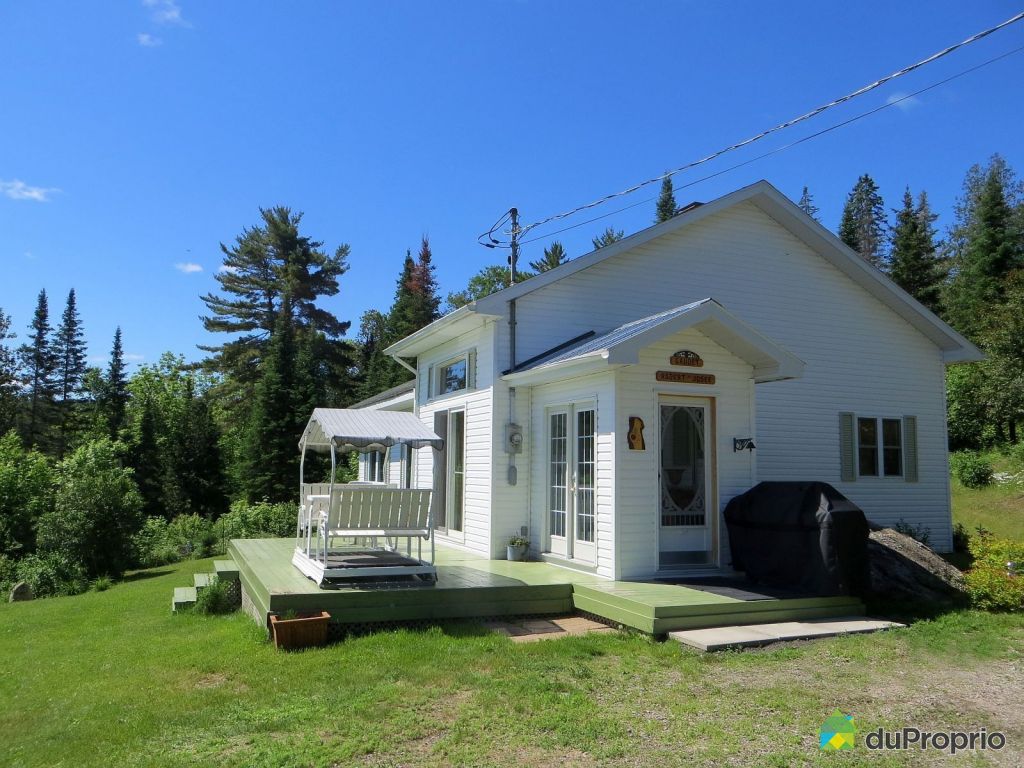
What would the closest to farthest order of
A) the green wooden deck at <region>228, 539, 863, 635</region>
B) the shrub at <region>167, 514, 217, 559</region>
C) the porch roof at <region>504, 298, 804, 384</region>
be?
the green wooden deck at <region>228, 539, 863, 635</region>, the porch roof at <region>504, 298, 804, 384</region>, the shrub at <region>167, 514, 217, 559</region>

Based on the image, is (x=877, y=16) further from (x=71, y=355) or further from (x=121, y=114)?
(x=71, y=355)

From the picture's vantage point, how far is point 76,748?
463 cm

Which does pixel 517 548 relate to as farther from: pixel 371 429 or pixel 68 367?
pixel 68 367

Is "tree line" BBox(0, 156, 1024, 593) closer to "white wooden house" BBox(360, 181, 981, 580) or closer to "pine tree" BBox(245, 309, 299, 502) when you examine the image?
"pine tree" BBox(245, 309, 299, 502)

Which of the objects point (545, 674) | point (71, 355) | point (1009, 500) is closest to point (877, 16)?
point (545, 674)

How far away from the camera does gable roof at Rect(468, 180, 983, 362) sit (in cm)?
1082

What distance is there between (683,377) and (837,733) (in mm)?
4997

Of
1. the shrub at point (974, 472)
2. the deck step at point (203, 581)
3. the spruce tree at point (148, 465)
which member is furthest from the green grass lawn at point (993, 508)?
the spruce tree at point (148, 465)

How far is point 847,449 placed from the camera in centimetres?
1284

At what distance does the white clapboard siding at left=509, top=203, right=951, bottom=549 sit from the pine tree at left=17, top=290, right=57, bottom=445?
1779 inches

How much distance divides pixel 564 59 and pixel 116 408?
34.0 meters

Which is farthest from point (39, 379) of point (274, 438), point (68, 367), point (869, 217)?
point (869, 217)

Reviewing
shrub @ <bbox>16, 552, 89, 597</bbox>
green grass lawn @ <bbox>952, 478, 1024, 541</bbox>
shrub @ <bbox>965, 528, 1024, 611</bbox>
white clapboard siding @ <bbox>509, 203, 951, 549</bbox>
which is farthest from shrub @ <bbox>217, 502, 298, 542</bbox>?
green grass lawn @ <bbox>952, 478, 1024, 541</bbox>

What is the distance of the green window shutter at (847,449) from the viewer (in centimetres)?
1274
